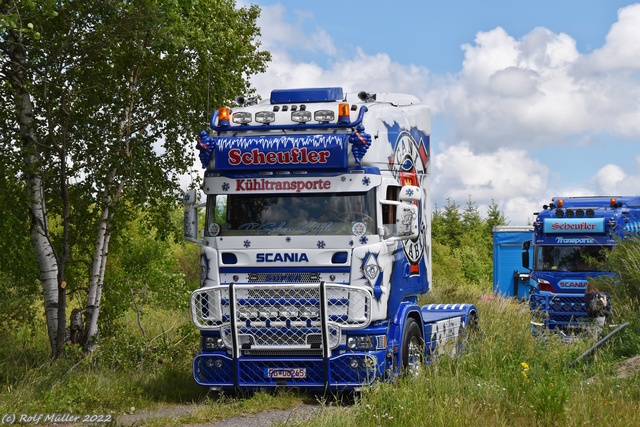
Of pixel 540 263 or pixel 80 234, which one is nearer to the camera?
pixel 80 234

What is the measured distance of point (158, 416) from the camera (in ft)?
37.3

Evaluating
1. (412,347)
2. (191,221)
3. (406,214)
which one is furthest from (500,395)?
(191,221)

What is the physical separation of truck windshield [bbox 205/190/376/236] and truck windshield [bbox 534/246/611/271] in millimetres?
11220

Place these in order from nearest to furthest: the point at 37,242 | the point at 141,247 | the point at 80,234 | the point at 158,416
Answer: the point at 158,416, the point at 37,242, the point at 80,234, the point at 141,247

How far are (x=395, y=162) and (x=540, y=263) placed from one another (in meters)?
10.9

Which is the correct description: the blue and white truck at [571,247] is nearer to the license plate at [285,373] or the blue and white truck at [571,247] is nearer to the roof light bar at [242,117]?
Answer: the license plate at [285,373]

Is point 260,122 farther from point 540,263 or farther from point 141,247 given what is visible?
point 540,263

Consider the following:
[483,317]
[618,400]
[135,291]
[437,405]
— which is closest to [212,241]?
[437,405]

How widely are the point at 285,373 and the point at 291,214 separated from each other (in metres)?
2.18

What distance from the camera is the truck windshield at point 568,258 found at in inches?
869

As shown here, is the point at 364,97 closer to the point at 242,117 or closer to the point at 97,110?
the point at 242,117

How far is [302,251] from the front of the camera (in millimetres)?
12109

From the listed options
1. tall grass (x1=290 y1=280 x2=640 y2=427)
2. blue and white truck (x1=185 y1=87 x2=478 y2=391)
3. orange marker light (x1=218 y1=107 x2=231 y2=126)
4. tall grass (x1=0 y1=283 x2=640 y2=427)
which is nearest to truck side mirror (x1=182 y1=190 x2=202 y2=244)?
blue and white truck (x1=185 y1=87 x2=478 y2=391)

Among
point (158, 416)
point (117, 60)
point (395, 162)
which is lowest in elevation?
point (158, 416)
